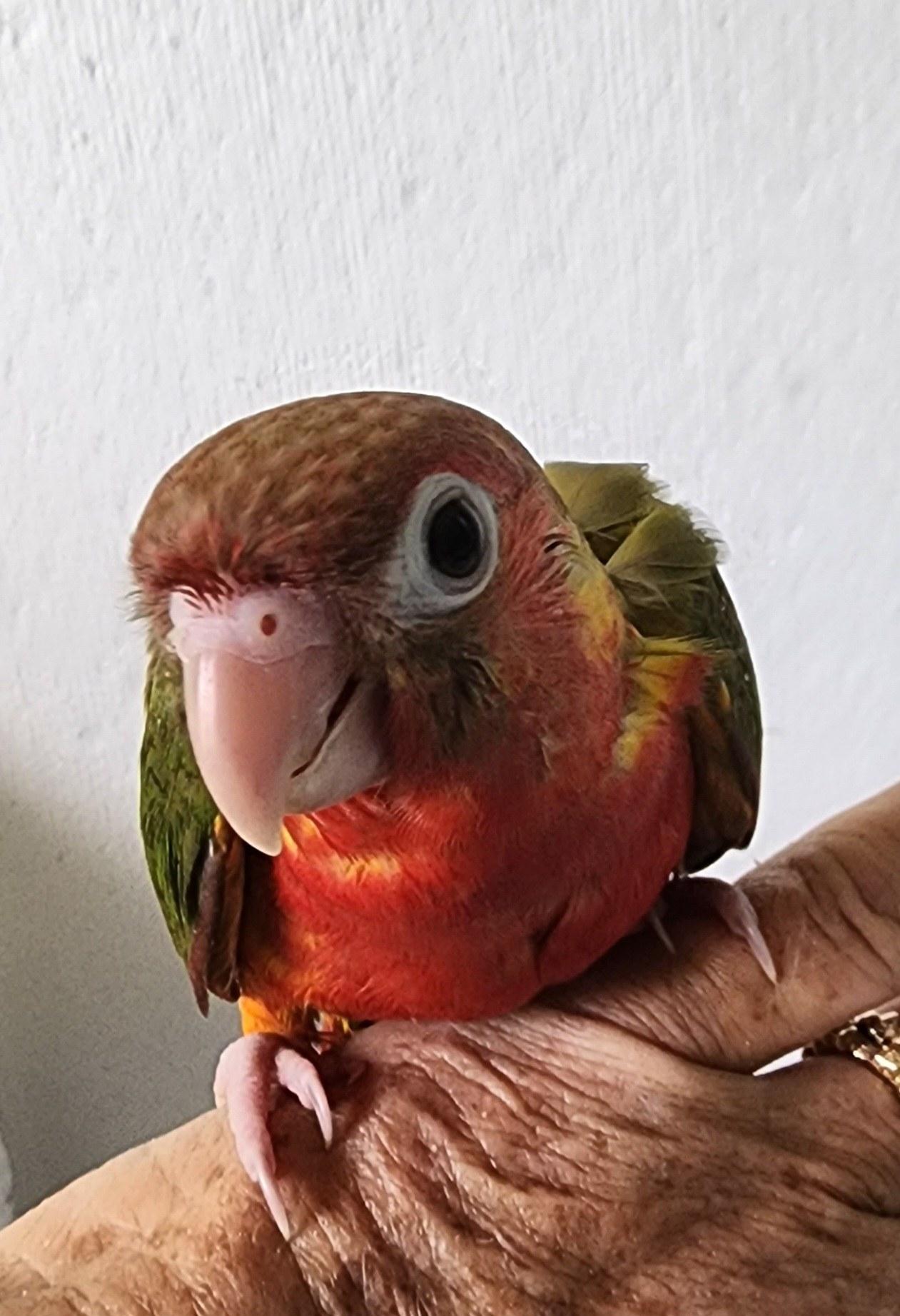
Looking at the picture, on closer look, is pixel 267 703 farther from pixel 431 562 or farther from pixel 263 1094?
pixel 263 1094

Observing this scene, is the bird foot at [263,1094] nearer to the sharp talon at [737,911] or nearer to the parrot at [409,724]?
the parrot at [409,724]

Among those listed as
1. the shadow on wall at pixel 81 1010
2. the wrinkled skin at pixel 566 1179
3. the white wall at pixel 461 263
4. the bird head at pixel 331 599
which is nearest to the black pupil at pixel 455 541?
the bird head at pixel 331 599

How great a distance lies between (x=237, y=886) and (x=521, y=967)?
155mm

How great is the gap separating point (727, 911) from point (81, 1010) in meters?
0.92

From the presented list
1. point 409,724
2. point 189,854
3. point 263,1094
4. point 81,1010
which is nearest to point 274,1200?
point 263,1094

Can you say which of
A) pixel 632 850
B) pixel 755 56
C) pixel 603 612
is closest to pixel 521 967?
pixel 632 850

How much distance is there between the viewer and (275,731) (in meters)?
0.45

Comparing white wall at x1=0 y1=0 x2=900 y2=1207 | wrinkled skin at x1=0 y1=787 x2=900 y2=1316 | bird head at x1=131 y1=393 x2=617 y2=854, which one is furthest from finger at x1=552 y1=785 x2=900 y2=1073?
white wall at x1=0 y1=0 x2=900 y2=1207

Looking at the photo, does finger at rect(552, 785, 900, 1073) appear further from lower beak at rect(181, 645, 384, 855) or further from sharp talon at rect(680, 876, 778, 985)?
lower beak at rect(181, 645, 384, 855)

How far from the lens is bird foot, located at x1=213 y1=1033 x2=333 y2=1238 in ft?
2.09

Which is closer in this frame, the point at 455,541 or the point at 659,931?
the point at 455,541

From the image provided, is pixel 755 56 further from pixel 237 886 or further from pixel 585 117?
pixel 237 886

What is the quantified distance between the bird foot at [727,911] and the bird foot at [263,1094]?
0.23 meters

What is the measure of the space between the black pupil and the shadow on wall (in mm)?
891
